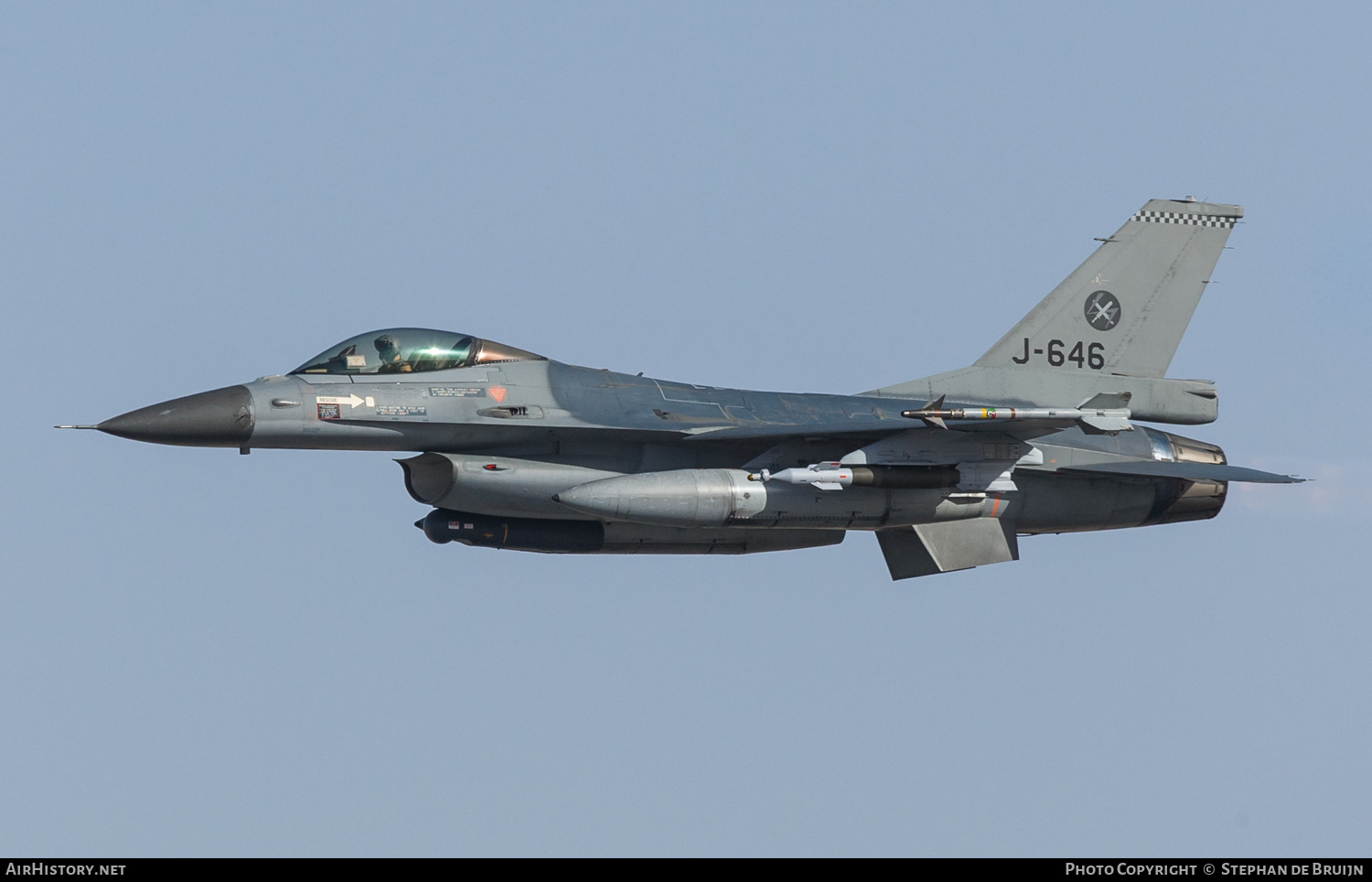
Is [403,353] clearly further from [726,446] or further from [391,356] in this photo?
[726,446]

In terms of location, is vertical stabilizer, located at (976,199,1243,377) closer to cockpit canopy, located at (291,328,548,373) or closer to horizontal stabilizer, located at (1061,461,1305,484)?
horizontal stabilizer, located at (1061,461,1305,484)

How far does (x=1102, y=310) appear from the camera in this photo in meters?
22.3

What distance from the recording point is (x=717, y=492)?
18.6 metres

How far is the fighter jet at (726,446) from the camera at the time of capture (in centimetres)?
1853

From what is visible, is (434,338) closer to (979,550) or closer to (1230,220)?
(979,550)

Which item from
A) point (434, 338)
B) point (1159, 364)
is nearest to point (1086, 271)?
point (1159, 364)

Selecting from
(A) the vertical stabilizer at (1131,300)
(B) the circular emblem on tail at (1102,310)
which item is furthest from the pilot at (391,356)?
(B) the circular emblem on tail at (1102,310)

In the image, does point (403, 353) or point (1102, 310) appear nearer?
point (403, 353)

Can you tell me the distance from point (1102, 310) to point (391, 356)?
325 inches

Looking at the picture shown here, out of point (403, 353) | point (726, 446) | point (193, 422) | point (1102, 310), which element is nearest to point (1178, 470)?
point (1102, 310)

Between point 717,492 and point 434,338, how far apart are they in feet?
10.5

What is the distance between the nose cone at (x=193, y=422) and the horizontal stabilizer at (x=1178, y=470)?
8.51 metres

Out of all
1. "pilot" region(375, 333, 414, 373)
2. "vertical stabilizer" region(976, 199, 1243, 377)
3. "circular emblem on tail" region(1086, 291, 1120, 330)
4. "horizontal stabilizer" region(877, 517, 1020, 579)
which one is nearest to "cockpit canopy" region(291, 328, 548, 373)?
"pilot" region(375, 333, 414, 373)
